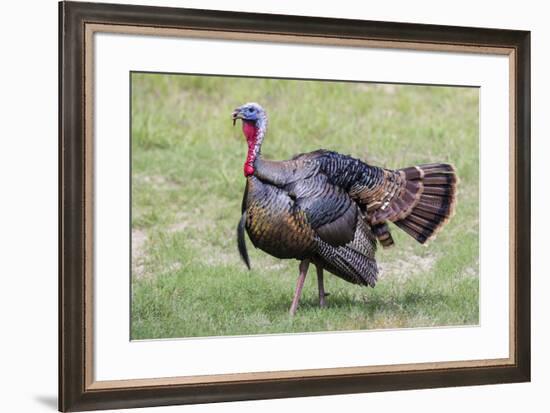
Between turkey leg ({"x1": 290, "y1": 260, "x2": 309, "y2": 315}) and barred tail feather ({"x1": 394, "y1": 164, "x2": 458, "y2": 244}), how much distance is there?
42 cm

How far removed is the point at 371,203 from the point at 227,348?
79 cm

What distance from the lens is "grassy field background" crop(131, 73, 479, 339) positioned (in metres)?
3.74

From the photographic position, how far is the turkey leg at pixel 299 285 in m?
3.88

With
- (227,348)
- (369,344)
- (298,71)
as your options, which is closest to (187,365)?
(227,348)

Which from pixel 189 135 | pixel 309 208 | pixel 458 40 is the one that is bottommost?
pixel 309 208

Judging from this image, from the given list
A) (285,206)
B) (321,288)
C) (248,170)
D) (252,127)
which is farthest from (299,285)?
(252,127)

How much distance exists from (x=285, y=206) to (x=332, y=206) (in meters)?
0.19

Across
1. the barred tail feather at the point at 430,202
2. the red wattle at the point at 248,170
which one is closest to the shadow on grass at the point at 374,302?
the barred tail feather at the point at 430,202

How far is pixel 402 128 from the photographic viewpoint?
4121 millimetres

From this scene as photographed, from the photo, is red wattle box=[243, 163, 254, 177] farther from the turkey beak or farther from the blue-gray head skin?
the turkey beak

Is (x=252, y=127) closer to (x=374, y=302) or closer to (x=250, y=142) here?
(x=250, y=142)

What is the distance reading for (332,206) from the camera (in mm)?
3908

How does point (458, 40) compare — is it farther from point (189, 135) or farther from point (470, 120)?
point (189, 135)

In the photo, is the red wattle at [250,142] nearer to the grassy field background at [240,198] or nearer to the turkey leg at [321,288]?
the grassy field background at [240,198]
